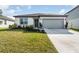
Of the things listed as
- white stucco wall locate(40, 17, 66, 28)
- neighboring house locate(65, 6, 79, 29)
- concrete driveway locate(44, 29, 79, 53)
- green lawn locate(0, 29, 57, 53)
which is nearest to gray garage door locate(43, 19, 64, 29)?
white stucco wall locate(40, 17, 66, 28)

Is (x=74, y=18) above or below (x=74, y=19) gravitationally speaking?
above

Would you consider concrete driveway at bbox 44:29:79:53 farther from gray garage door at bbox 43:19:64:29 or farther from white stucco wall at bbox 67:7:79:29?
white stucco wall at bbox 67:7:79:29

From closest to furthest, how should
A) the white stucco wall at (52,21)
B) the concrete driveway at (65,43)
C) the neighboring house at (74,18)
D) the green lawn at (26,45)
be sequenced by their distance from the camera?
the green lawn at (26,45), the concrete driveway at (65,43), the white stucco wall at (52,21), the neighboring house at (74,18)

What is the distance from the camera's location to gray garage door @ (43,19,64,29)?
24.6 metres

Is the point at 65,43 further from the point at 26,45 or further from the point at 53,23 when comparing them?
the point at 53,23

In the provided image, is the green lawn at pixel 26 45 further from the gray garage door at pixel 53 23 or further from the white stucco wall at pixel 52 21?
the gray garage door at pixel 53 23

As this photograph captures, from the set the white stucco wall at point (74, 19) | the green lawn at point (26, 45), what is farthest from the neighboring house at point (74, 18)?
the green lawn at point (26, 45)

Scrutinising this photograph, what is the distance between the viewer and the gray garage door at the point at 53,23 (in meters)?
24.6

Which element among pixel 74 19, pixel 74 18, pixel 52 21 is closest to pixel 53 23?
pixel 52 21

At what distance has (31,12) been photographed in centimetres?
2994

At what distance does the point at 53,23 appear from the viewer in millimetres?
24766
